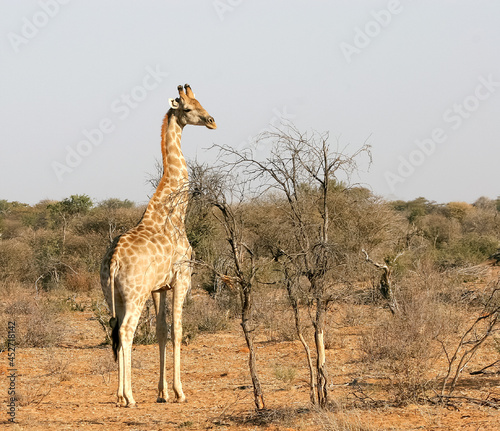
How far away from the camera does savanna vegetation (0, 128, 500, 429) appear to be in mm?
6523

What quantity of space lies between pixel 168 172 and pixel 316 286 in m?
3.05

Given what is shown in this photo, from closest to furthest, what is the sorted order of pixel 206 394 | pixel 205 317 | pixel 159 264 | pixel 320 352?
pixel 320 352
pixel 159 264
pixel 206 394
pixel 205 317

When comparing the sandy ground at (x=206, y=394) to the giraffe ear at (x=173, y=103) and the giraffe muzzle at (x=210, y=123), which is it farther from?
the giraffe ear at (x=173, y=103)

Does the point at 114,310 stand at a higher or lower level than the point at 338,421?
higher

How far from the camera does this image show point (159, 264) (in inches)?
314

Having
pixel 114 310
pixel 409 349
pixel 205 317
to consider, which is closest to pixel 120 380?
pixel 114 310

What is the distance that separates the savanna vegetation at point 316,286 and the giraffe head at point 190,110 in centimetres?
129

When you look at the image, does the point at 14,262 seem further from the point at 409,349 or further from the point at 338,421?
the point at 338,421

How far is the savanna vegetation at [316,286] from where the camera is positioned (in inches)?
257

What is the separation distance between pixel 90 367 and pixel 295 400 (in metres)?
3.83

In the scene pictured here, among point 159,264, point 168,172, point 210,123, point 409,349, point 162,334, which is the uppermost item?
point 210,123

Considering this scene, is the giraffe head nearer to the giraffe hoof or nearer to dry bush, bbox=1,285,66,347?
the giraffe hoof

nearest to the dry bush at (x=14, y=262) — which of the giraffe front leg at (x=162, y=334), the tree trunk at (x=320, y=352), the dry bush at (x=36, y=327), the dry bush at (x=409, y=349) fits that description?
the dry bush at (x=36, y=327)

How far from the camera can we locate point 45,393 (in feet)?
28.3
